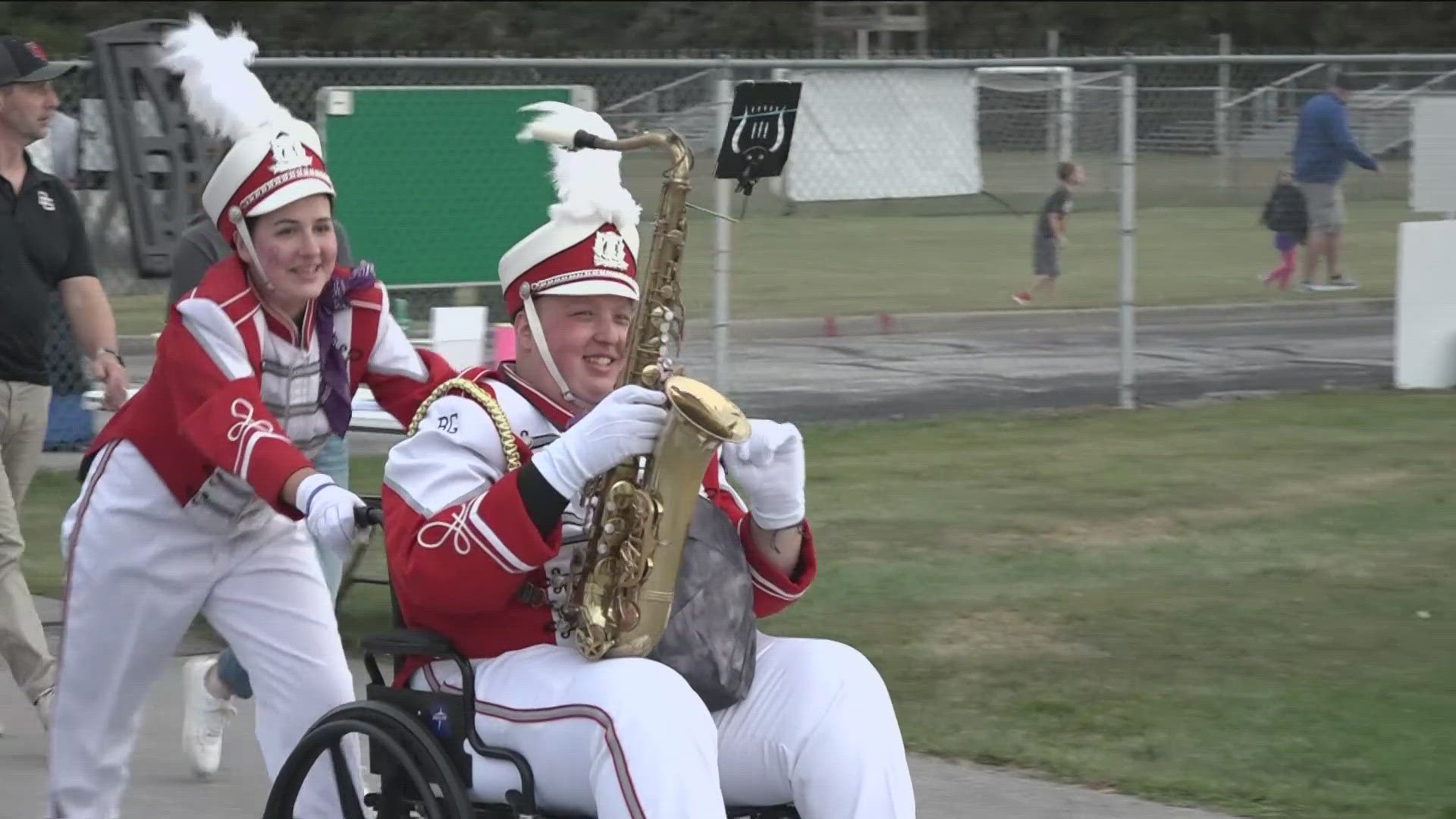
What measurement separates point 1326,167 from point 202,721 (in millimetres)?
10975

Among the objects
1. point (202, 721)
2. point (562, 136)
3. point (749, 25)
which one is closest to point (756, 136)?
point (562, 136)

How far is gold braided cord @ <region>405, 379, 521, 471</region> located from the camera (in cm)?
380

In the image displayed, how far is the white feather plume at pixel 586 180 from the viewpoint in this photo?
12.7ft

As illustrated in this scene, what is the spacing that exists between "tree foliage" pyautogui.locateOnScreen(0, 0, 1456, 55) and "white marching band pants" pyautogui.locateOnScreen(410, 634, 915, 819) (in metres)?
37.4

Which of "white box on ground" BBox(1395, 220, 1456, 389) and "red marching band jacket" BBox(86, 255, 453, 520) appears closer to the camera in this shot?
"red marching band jacket" BBox(86, 255, 453, 520)

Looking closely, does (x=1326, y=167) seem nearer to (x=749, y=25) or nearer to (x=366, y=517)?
(x=366, y=517)

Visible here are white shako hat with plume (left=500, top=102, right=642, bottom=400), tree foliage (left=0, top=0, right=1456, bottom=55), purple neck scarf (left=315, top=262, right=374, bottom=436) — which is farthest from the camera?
tree foliage (left=0, top=0, right=1456, bottom=55)

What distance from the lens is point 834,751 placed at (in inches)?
146

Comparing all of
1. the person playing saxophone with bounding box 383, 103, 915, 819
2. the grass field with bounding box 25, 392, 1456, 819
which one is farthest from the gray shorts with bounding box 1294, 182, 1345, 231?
the person playing saxophone with bounding box 383, 103, 915, 819

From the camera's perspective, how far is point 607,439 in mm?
3500

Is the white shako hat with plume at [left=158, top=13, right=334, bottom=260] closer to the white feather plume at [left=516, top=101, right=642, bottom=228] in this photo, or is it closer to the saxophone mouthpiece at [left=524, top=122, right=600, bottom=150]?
the white feather plume at [left=516, top=101, right=642, bottom=228]

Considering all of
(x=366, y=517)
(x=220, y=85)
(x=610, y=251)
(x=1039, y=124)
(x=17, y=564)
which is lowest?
(x=17, y=564)

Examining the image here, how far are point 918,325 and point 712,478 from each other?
11.7m

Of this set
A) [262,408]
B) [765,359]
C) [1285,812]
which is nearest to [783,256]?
[765,359]
